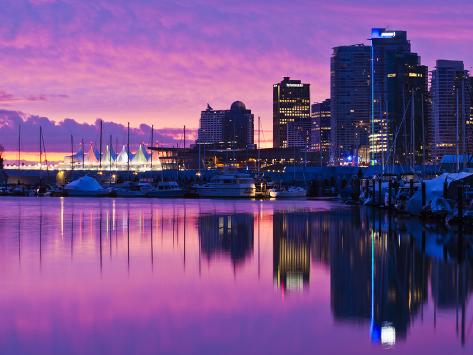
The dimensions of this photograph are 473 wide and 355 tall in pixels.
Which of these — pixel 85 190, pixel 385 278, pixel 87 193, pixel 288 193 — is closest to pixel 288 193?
pixel 288 193

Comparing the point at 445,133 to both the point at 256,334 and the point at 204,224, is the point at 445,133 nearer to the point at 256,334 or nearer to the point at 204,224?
the point at 204,224

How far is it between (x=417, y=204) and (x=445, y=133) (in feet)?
478

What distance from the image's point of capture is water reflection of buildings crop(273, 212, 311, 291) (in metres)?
23.1

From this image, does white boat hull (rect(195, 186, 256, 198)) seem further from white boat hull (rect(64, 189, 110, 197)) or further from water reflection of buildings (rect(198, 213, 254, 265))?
water reflection of buildings (rect(198, 213, 254, 265))

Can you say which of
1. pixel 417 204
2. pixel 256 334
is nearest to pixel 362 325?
pixel 256 334

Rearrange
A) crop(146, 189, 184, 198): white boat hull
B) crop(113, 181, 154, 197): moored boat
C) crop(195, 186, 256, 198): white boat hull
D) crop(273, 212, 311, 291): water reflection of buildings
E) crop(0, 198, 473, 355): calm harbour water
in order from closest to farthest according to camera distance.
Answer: crop(0, 198, 473, 355): calm harbour water → crop(273, 212, 311, 291): water reflection of buildings → crop(195, 186, 256, 198): white boat hull → crop(146, 189, 184, 198): white boat hull → crop(113, 181, 154, 197): moored boat

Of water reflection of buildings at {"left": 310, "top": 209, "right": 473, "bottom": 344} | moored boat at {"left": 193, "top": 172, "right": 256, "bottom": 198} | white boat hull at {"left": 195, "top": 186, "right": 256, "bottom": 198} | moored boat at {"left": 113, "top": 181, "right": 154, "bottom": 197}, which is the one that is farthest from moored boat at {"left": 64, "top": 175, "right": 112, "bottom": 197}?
water reflection of buildings at {"left": 310, "top": 209, "right": 473, "bottom": 344}

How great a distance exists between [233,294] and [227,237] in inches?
655

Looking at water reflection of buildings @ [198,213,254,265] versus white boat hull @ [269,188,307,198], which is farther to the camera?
white boat hull @ [269,188,307,198]

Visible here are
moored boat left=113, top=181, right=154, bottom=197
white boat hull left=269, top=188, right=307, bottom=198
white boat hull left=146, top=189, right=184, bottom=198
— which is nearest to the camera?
white boat hull left=269, top=188, right=307, bottom=198

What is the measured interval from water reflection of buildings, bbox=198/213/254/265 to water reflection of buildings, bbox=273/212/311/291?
3.89 feet

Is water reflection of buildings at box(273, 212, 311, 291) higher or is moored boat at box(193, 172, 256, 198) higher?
moored boat at box(193, 172, 256, 198)

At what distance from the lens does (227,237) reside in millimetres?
37250

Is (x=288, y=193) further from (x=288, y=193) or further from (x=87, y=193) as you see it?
(x=87, y=193)
